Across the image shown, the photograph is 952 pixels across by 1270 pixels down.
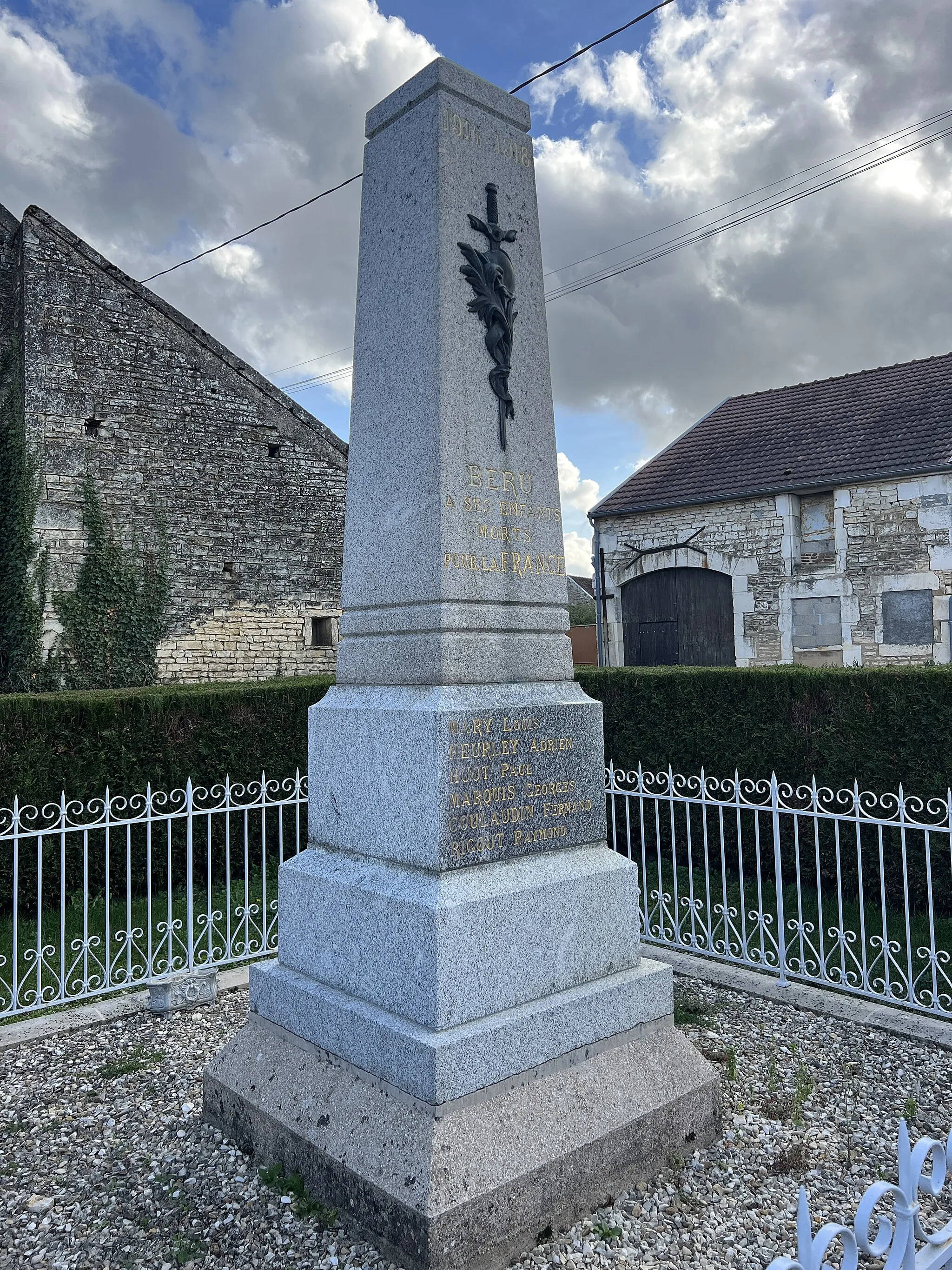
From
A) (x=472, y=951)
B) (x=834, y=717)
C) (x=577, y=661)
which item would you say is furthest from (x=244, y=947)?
(x=577, y=661)

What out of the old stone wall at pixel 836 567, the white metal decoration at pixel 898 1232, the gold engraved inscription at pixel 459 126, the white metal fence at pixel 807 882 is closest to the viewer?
the white metal decoration at pixel 898 1232

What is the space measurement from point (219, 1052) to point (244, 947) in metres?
2.36

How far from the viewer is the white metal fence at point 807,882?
4.55m

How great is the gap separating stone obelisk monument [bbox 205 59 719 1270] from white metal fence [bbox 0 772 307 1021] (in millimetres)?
1744

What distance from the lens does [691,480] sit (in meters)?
14.2

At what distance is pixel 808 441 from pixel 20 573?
11.7 meters

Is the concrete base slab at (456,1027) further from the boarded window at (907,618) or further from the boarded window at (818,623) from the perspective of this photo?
the boarded window at (818,623)

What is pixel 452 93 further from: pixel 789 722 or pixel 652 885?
pixel 652 885

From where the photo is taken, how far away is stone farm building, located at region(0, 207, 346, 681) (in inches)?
458

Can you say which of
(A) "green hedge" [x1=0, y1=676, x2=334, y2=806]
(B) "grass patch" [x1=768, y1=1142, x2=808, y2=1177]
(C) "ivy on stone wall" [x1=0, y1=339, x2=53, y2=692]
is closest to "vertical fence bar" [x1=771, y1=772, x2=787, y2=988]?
(B) "grass patch" [x1=768, y1=1142, x2=808, y2=1177]

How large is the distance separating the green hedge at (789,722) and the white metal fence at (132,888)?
9.72 ft

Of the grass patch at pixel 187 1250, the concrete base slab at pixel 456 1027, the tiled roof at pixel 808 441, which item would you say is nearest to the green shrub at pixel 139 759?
the concrete base slab at pixel 456 1027

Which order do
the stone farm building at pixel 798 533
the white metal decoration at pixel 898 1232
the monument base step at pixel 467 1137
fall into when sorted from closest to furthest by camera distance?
the white metal decoration at pixel 898 1232 → the monument base step at pixel 467 1137 → the stone farm building at pixel 798 533

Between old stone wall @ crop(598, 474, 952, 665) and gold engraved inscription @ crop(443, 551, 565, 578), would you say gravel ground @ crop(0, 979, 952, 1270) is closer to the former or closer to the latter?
gold engraved inscription @ crop(443, 551, 565, 578)
